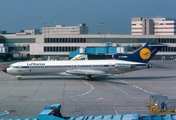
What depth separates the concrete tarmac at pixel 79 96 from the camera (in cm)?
2909

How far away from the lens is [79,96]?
36.7 meters

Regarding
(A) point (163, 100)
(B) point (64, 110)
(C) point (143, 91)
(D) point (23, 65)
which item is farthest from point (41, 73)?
(A) point (163, 100)

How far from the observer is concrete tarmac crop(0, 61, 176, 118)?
29094mm

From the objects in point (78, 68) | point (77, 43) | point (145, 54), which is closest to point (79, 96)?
point (78, 68)

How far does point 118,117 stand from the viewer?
564 inches

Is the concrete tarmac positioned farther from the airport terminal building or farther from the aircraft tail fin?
the airport terminal building

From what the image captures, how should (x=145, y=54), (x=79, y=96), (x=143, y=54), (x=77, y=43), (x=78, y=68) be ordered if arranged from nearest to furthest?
(x=79, y=96) → (x=78, y=68) → (x=143, y=54) → (x=145, y=54) → (x=77, y=43)

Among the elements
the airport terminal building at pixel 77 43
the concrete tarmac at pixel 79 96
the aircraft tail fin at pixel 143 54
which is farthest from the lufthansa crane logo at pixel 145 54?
the airport terminal building at pixel 77 43

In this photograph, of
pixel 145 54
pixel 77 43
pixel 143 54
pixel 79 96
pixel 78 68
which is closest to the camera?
pixel 79 96

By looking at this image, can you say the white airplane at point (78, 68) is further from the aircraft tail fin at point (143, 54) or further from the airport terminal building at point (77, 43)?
the airport terminal building at point (77, 43)

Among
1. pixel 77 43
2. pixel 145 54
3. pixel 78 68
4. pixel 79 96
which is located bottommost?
pixel 79 96

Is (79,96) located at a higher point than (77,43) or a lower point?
lower

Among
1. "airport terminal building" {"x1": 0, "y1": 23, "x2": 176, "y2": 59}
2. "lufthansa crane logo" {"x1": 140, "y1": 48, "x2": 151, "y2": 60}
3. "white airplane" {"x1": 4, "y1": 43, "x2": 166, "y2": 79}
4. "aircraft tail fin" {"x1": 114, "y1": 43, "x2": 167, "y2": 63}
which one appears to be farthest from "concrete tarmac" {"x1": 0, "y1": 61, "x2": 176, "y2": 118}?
"airport terminal building" {"x1": 0, "y1": 23, "x2": 176, "y2": 59}

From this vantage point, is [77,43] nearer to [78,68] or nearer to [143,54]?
[143,54]
